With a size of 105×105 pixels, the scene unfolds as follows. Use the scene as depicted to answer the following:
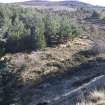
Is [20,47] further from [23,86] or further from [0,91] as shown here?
[0,91]

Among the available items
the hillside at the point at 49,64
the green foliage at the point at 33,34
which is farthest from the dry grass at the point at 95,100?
the green foliage at the point at 33,34

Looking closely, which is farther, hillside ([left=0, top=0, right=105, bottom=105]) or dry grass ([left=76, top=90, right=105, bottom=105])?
hillside ([left=0, top=0, right=105, bottom=105])

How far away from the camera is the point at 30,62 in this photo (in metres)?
35.8

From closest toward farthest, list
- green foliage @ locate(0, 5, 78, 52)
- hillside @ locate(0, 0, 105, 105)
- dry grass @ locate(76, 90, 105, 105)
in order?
dry grass @ locate(76, 90, 105, 105) → hillside @ locate(0, 0, 105, 105) → green foliage @ locate(0, 5, 78, 52)

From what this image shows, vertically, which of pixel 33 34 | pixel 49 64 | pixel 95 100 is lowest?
pixel 49 64

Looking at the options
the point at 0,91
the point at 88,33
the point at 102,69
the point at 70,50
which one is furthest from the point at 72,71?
the point at 88,33

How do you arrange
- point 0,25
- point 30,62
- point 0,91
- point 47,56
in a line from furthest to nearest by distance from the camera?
point 0,25 → point 47,56 → point 30,62 → point 0,91

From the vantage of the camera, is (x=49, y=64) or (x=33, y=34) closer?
(x=49, y=64)

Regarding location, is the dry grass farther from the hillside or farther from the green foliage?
the green foliage

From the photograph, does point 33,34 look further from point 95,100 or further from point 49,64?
point 95,100

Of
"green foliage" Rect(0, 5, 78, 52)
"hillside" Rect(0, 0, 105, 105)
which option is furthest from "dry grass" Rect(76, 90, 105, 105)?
"green foliage" Rect(0, 5, 78, 52)

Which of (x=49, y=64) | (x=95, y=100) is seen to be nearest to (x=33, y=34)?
(x=49, y=64)

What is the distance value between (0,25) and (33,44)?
6927 mm

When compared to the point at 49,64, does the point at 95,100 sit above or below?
above
